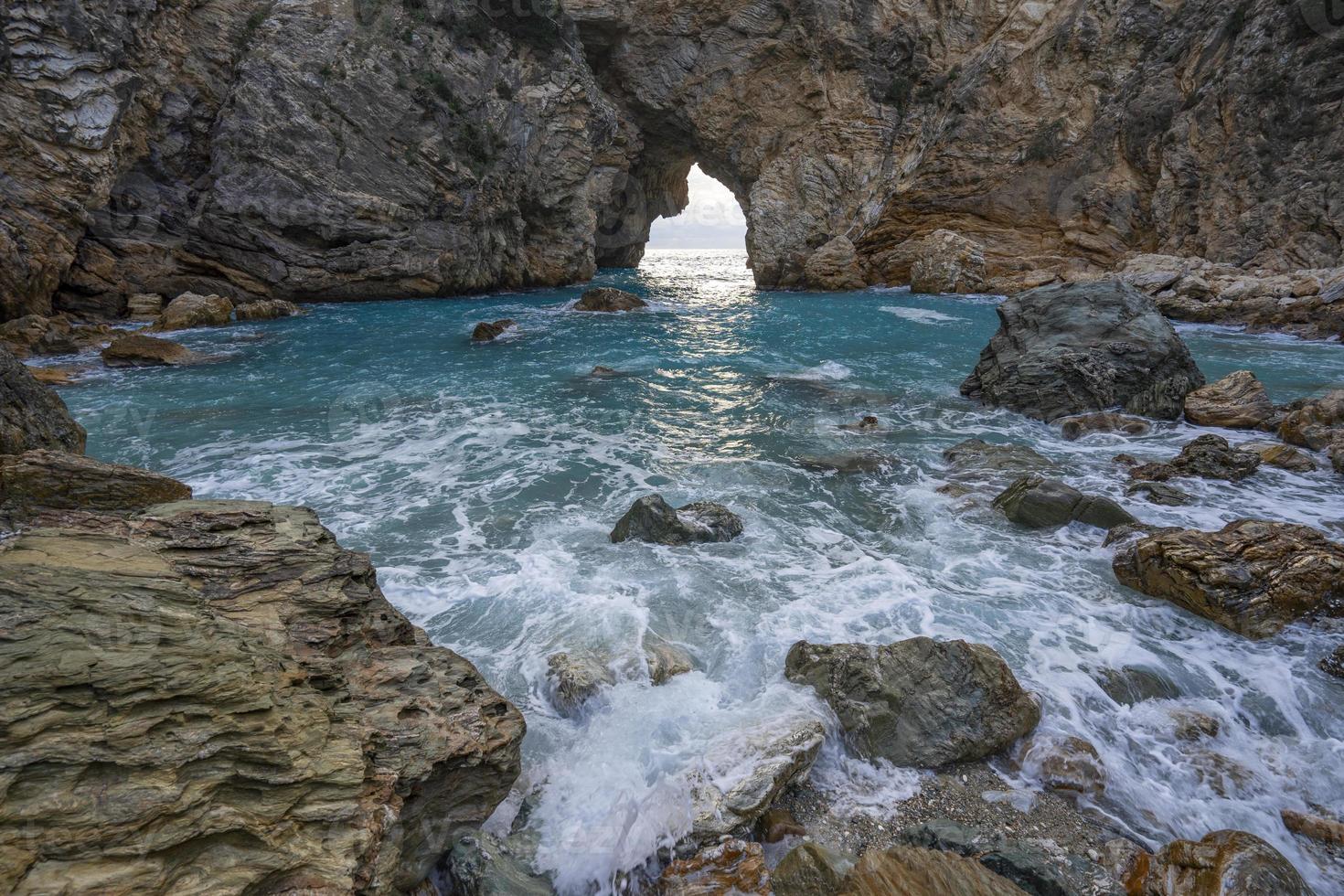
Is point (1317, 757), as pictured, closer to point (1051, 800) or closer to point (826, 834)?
point (1051, 800)

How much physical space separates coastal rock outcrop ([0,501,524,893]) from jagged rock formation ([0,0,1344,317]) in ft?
64.3

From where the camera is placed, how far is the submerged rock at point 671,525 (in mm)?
6418

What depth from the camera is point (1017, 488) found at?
6.90 m

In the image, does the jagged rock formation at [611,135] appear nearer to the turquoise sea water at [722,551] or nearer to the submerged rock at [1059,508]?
the turquoise sea water at [722,551]

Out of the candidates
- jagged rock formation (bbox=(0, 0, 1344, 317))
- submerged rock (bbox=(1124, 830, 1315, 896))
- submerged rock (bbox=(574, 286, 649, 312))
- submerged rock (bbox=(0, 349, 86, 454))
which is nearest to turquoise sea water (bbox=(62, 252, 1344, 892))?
submerged rock (bbox=(1124, 830, 1315, 896))

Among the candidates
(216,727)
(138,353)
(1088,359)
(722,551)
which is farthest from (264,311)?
(1088,359)

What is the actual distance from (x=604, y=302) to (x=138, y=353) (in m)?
15.0

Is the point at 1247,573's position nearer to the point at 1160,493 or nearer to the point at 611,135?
the point at 1160,493

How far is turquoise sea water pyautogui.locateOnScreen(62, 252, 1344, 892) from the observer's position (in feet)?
11.8

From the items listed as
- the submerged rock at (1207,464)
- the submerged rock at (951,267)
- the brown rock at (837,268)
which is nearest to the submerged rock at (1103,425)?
the submerged rock at (1207,464)

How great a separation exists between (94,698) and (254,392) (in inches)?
479

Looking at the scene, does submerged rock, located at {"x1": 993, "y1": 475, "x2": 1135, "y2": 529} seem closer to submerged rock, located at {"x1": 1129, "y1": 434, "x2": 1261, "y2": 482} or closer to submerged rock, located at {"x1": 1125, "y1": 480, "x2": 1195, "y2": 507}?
submerged rock, located at {"x1": 1125, "y1": 480, "x2": 1195, "y2": 507}

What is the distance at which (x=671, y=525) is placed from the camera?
6.42 meters

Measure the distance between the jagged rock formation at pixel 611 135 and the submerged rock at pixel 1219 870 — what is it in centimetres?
2214
